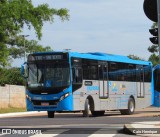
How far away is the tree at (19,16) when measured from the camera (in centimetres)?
4019

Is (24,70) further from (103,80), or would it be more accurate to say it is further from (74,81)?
(103,80)

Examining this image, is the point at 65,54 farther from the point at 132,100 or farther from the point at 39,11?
the point at 39,11

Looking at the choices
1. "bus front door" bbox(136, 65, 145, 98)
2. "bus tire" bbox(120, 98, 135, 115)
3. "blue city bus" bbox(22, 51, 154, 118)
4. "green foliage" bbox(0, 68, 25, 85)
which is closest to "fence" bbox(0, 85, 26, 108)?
"green foliage" bbox(0, 68, 25, 85)

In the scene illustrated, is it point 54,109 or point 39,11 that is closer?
point 54,109

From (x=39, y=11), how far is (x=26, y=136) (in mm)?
28386

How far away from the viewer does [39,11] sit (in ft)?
141

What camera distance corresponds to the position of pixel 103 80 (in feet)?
101

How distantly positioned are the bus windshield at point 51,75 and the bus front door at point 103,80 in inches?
123

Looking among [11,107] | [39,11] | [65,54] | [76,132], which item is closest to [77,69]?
[65,54]

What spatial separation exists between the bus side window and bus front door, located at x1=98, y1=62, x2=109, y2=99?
6.90ft

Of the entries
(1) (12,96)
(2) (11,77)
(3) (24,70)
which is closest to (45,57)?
(3) (24,70)

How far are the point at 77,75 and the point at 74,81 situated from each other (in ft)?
1.24

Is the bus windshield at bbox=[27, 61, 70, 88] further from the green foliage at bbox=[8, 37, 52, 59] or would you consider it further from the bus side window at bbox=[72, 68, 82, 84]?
the green foliage at bbox=[8, 37, 52, 59]

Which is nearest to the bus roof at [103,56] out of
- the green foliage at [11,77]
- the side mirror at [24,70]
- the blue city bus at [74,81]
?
the blue city bus at [74,81]
